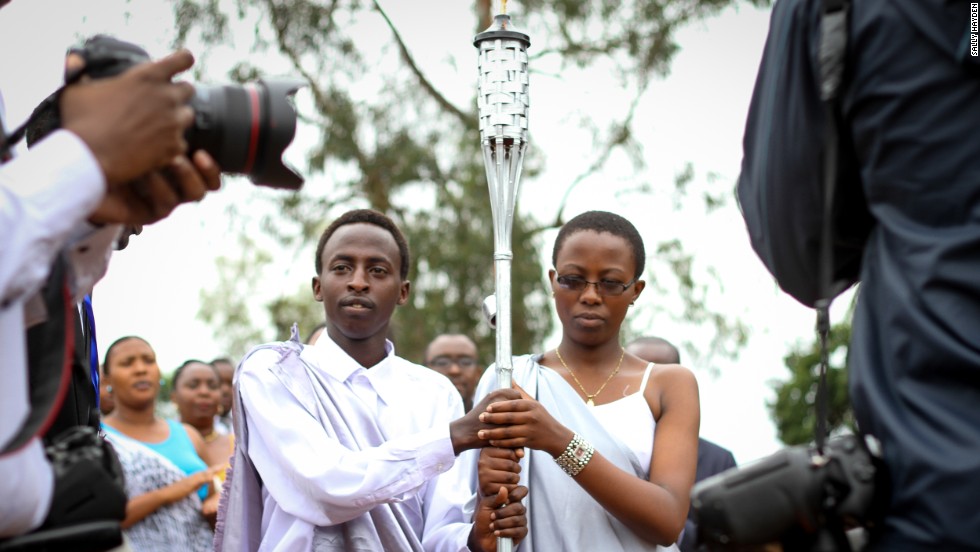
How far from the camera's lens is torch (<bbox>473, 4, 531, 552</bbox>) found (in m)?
4.09

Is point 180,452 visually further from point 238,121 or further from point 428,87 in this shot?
point 428,87

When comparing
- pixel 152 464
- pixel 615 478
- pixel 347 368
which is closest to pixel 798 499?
pixel 615 478

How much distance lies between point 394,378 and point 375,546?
31.7 inches

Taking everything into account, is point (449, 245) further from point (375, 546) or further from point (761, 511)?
point (761, 511)

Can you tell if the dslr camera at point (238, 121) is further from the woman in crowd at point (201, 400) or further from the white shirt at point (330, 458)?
the woman in crowd at point (201, 400)

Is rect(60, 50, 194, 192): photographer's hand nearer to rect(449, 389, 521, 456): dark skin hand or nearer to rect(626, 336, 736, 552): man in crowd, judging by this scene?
rect(449, 389, 521, 456): dark skin hand

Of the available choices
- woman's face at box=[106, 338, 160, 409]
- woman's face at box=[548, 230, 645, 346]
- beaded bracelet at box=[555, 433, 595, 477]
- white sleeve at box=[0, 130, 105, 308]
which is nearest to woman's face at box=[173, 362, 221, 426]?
woman's face at box=[106, 338, 160, 409]

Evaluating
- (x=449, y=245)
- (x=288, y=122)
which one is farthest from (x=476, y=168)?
(x=288, y=122)

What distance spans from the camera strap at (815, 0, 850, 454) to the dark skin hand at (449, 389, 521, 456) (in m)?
1.57

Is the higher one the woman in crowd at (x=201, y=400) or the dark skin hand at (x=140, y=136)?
the dark skin hand at (x=140, y=136)

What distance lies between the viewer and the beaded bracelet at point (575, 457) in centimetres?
370

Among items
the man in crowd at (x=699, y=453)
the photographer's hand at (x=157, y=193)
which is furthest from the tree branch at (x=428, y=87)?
the photographer's hand at (x=157, y=193)

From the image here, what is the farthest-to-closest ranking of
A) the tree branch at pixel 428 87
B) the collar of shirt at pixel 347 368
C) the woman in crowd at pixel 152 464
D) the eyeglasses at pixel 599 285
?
the tree branch at pixel 428 87
the woman in crowd at pixel 152 464
the collar of shirt at pixel 347 368
the eyeglasses at pixel 599 285

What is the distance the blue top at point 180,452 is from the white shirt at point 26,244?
4.71 metres
